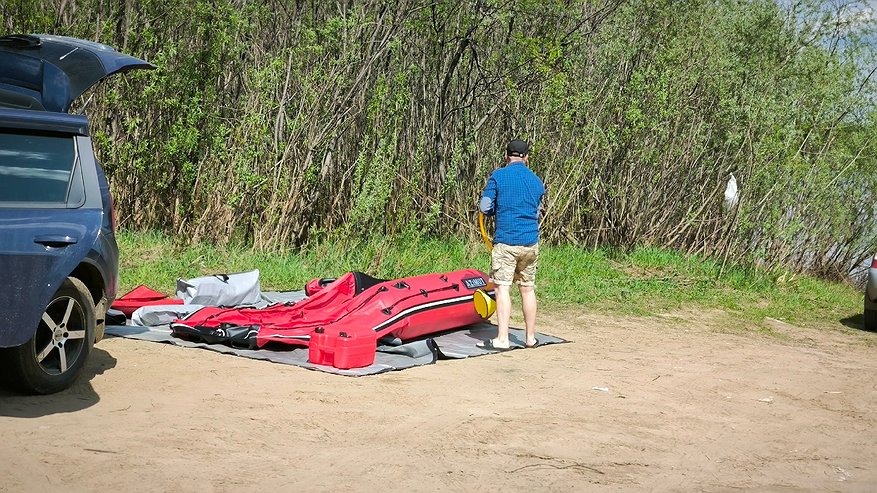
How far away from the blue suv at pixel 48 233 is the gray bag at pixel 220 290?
2903 millimetres

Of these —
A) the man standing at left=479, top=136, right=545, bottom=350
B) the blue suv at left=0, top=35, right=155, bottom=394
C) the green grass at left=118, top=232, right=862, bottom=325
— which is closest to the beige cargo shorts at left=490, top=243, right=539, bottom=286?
the man standing at left=479, top=136, right=545, bottom=350

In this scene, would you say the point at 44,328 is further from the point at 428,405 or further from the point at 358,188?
the point at 358,188

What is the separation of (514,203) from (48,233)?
Answer: 400 cm

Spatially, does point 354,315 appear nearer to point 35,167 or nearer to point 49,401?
point 49,401

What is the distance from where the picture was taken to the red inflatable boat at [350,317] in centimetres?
774

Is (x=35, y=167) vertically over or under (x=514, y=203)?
over

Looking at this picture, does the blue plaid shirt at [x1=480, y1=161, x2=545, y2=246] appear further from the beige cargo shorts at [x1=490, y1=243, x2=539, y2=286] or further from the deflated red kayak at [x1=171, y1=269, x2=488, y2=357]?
the deflated red kayak at [x1=171, y1=269, x2=488, y2=357]

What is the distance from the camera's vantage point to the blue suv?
576cm

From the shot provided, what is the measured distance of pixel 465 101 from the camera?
48.9 ft

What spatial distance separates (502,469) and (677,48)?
470 inches

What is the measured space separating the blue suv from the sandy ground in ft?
0.95

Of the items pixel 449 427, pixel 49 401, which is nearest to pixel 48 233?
pixel 49 401

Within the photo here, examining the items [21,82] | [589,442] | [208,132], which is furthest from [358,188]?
[589,442]

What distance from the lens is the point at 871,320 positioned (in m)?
12.4
